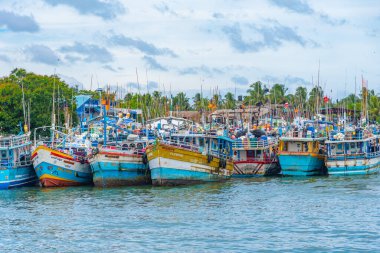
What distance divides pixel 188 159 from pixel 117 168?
16.1 feet

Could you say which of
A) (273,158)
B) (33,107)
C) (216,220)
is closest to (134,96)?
(33,107)

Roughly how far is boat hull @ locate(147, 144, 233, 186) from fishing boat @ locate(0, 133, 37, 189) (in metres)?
10.1

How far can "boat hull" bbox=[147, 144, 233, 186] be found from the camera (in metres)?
46.8

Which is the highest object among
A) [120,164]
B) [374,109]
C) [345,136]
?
[374,109]

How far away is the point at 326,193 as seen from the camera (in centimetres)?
4409

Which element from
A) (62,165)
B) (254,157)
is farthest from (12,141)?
(254,157)

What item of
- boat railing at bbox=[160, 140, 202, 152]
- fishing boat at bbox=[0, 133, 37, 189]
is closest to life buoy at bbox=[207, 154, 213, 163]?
boat railing at bbox=[160, 140, 202, 152]

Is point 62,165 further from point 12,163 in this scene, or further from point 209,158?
point 209,158

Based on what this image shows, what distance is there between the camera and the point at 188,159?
4784 cm

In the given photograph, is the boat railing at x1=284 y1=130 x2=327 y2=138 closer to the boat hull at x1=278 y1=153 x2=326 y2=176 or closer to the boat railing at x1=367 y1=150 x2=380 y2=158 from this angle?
the boat hull at x1=278 y1=153 x2=326 y2=176

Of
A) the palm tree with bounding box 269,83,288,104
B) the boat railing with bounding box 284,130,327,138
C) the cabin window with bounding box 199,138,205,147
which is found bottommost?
the cabin window with bounding box 199,138,205,147

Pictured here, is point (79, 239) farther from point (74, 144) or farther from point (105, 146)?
point (74, 144)

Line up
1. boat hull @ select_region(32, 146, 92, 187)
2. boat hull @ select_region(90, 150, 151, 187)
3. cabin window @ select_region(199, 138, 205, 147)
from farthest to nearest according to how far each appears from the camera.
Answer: cabin window @ select_region(199, 138, 205, 147)
boat hull @ select_region(32, 146, 92, 187)
boat hull @ select_region(90, 150, 151, 187)

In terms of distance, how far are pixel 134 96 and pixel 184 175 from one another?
8243 cm
